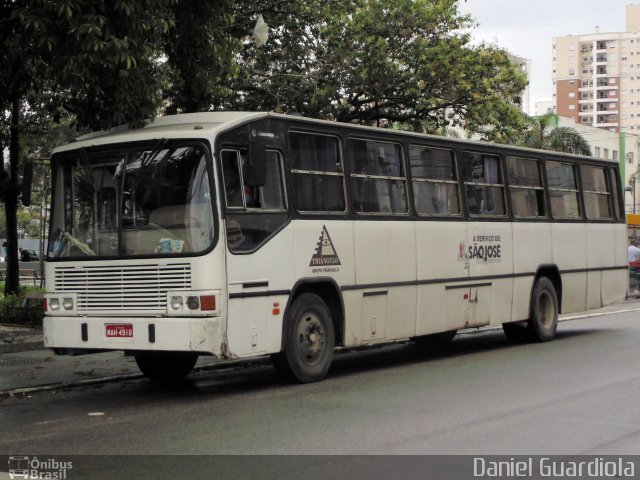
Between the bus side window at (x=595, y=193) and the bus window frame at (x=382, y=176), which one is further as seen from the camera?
the bus side window at (x=595, y=193)

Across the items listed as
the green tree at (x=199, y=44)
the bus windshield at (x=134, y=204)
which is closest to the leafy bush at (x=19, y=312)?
the green tree at (x=199, y=44)

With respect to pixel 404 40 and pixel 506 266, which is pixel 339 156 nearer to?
pixel 506 266

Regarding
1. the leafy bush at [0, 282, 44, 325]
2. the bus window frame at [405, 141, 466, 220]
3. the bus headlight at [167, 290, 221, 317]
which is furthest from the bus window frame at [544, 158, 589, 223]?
the leafy bush at [0, 282, 44, 325]

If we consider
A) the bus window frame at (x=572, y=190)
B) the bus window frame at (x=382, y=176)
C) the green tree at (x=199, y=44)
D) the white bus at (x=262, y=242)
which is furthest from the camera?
the bus window frame at (x=572, y=190)

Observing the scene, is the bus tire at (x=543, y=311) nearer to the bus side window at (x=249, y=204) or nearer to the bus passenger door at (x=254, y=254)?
the bus passenger door at (x=254, y=254)

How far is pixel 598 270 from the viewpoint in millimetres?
17422

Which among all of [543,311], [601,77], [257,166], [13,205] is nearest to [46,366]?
[257,166]

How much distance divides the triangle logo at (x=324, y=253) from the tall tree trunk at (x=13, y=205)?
389 inches

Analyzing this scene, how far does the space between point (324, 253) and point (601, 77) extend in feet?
568

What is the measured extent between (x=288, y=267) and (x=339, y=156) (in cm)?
183

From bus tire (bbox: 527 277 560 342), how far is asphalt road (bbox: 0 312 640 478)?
80.6 inches

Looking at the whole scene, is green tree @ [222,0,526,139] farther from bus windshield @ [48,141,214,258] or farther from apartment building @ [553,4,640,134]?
apartment building @ [553,4,640,134]

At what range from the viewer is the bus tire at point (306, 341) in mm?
10820

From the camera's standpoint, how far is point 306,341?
36.4 feet
